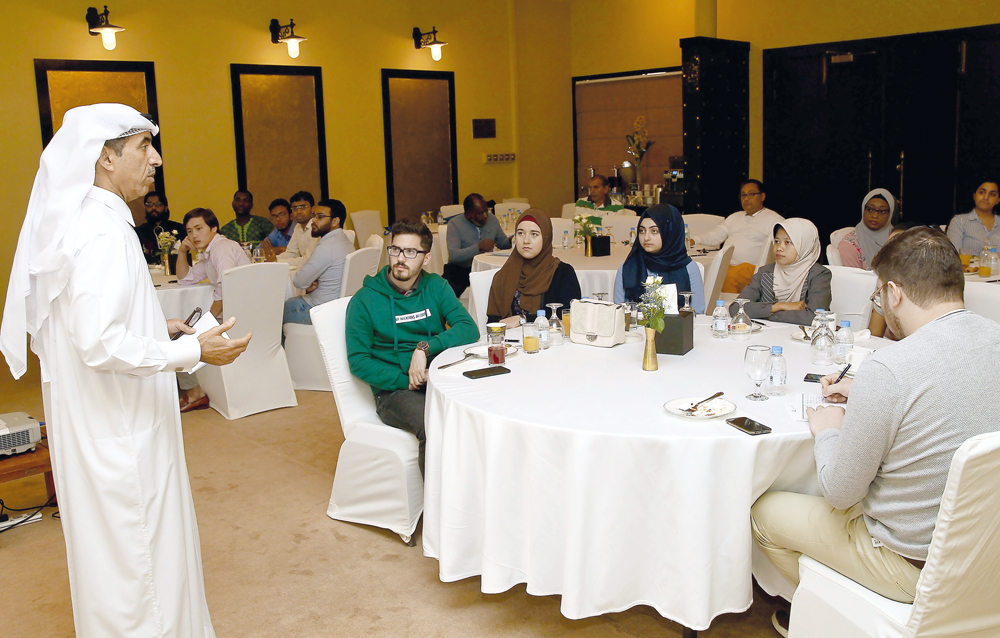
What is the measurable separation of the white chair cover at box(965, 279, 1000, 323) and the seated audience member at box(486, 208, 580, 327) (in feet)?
6.33

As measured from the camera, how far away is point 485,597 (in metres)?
3.02

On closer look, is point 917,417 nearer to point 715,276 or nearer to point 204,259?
point 715,276

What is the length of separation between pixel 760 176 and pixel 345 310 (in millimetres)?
7480

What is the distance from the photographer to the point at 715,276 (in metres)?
5.58

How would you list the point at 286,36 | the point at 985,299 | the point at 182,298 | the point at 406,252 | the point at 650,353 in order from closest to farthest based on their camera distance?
the point at 650,353
the point at 406,252
the point at 985,299
the point at 182,298
the point at 286,36

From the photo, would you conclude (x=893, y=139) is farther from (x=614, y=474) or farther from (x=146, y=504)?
(x=146, y=504)

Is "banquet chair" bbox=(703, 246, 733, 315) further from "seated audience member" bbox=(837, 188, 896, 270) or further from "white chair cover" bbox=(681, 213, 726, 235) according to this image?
"white chair cover" bbox=(681, 213, 726, 235)

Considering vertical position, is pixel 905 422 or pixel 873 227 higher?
pixel 873 227

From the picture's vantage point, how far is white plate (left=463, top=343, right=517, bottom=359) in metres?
3.29

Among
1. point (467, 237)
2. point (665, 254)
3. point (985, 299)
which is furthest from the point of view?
point (467, 237)

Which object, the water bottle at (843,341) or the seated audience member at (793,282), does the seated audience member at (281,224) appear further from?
the water bottle at (843,341)

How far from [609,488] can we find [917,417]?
0.87 metres

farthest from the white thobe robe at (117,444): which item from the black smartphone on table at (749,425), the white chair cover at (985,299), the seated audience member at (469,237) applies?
the seated audience member at (469,237)

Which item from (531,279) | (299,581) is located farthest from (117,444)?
(531,279)
